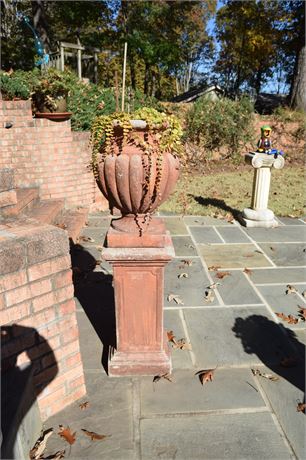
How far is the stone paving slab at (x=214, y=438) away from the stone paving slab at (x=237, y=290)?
155 cm

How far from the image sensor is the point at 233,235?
231 inches

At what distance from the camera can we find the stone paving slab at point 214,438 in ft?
6.95

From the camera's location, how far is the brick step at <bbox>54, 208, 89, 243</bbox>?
5.33 meters

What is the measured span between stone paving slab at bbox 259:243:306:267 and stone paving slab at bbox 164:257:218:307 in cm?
116

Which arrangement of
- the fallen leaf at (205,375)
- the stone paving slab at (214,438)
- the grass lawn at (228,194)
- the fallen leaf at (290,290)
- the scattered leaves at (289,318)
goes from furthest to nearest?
the grass lawn at (228,194), the fallen leaf at (290,290), the scattered leaves at (289,318), the fallen leaf at (205,375), the stone paving slab at (214,438)

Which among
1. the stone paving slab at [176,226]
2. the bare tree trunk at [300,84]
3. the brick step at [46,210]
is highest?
the bare tree trunk at [300,84]

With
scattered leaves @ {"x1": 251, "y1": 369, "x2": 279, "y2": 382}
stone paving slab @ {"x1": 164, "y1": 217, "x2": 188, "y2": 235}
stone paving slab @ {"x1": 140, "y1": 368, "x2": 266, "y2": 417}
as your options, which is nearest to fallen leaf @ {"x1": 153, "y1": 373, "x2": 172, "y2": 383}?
stone paving slab @ {"x1": 140, "y1": 368, "x2": 266, "y2": 417}

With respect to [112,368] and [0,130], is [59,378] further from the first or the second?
[0,130]

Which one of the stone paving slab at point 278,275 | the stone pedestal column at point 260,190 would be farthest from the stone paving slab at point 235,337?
the stone pedestal column at point 260,190

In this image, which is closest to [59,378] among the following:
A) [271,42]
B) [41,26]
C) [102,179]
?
[102,179]

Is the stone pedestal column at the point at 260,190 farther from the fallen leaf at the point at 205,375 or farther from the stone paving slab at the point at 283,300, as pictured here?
the fallen leaf at the point at 205,375

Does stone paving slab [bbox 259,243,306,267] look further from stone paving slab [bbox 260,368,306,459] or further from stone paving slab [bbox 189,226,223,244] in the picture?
stone paving slab [bbox 260,368,306,459]

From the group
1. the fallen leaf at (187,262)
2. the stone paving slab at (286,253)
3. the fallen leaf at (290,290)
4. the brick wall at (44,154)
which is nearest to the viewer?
the fallen leaf at (290,290)

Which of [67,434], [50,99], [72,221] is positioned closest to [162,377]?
[67,434]
